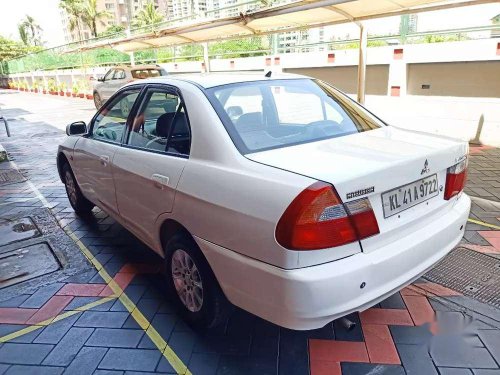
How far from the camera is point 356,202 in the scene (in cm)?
188

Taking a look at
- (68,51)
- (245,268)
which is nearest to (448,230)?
(245,268)

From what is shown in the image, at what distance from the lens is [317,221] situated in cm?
181

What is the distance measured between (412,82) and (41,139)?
9474 mm

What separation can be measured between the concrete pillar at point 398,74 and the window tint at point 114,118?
23.3 ft

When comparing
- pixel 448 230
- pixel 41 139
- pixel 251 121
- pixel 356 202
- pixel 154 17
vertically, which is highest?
pixel 154 17

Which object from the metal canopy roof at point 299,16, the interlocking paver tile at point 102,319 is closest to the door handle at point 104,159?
the interlocking paver tile at point 102,319

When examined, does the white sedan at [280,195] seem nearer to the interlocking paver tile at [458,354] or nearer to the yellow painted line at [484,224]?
the interlocking paver tile at [458,354]

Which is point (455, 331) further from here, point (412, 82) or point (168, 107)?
point (412, 82)

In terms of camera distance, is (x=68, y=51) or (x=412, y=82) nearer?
(x=412, y=82)

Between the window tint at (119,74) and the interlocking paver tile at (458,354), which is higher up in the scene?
the window tint at (119,74)

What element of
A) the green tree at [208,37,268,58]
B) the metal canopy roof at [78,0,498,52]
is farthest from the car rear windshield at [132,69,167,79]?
the green tree at [208,37,268,58]

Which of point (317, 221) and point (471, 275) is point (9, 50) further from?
point (317, 221)

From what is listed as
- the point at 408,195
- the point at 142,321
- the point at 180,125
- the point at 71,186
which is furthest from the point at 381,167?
the point at 71,186

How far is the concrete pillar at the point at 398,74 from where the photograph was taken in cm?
912
